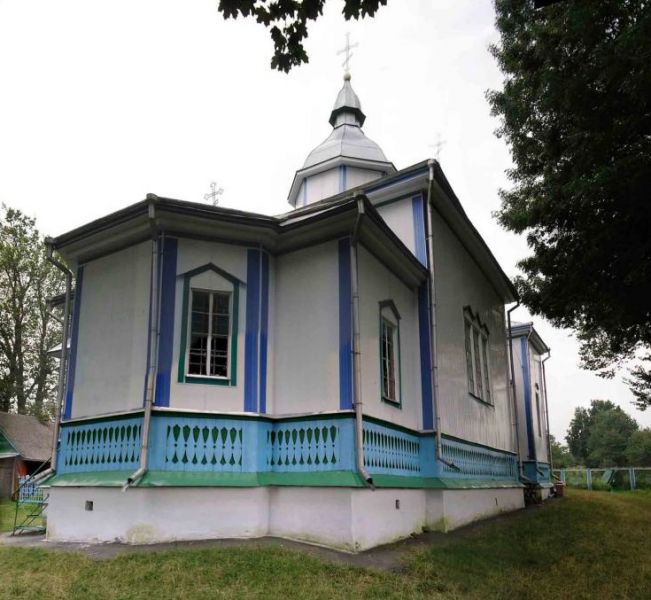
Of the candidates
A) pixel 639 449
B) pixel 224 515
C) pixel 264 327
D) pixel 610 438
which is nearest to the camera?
pixel 224 515

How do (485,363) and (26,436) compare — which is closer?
(485,363)

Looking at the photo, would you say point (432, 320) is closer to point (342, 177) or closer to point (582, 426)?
point (342, 177)

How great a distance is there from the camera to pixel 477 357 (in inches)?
685

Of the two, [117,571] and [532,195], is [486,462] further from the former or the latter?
[117,571]

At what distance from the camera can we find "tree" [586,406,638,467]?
9294cm

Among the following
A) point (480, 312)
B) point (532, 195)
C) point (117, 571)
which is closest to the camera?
point (117, 571)

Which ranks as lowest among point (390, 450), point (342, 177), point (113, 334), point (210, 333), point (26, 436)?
point (390, 450)

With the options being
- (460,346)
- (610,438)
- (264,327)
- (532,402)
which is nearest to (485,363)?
(460,346)

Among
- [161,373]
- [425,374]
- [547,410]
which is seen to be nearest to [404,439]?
[425,374]

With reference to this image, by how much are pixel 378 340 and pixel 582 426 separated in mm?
109327

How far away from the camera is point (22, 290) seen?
1305 inches

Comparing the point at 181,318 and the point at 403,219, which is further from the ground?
the point at 403,219

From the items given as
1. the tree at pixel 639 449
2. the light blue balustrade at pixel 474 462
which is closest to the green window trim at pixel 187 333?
the light blue balustrade at pixel 474 462

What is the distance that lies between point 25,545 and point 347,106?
15650 mm
